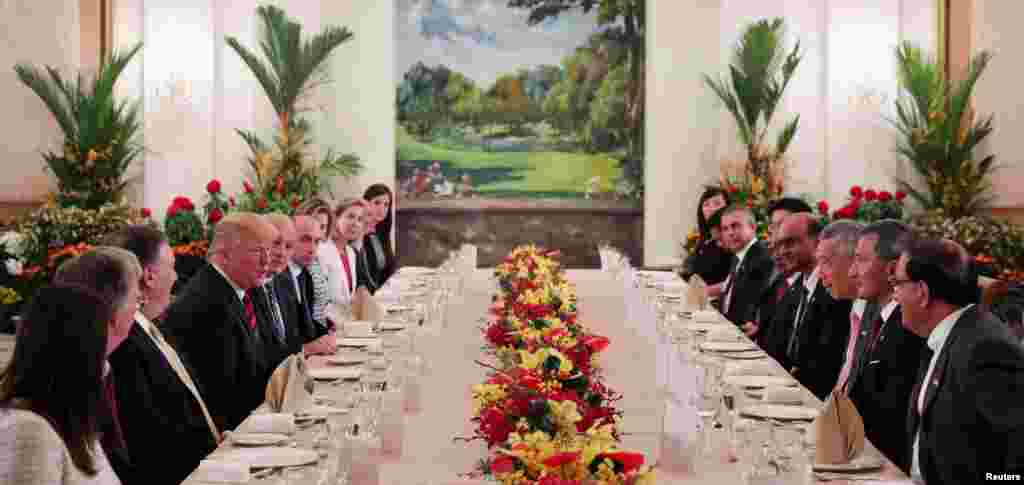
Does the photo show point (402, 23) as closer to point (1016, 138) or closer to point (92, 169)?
point (92, 169)

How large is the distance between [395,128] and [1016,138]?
6.01m

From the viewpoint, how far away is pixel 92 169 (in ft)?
38.3

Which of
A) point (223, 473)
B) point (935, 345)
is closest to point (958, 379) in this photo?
point (935, 345)

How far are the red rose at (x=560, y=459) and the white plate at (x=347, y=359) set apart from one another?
291 cm

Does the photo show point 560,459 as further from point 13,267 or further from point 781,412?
point 13,267

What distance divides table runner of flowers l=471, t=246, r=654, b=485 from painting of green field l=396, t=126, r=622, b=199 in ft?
29.6

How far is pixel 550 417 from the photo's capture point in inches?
112

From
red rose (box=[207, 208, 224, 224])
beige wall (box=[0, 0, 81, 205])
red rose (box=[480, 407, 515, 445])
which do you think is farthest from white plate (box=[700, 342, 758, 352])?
beige wall (box=[0, 0, 81, 205])

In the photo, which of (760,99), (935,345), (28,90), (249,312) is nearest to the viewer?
(935,345)

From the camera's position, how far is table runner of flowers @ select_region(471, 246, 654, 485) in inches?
97.5

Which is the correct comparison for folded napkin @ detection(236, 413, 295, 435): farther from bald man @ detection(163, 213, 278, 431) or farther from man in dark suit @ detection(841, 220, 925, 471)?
man in dark suit @ detection(841, 220, 925, 471)

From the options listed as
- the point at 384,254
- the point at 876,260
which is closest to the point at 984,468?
the point at 876,260

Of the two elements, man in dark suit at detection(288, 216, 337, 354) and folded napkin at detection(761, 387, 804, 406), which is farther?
man in dark suit at detection(288, 216, 337, 354)

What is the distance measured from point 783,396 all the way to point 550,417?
168 centimetres
